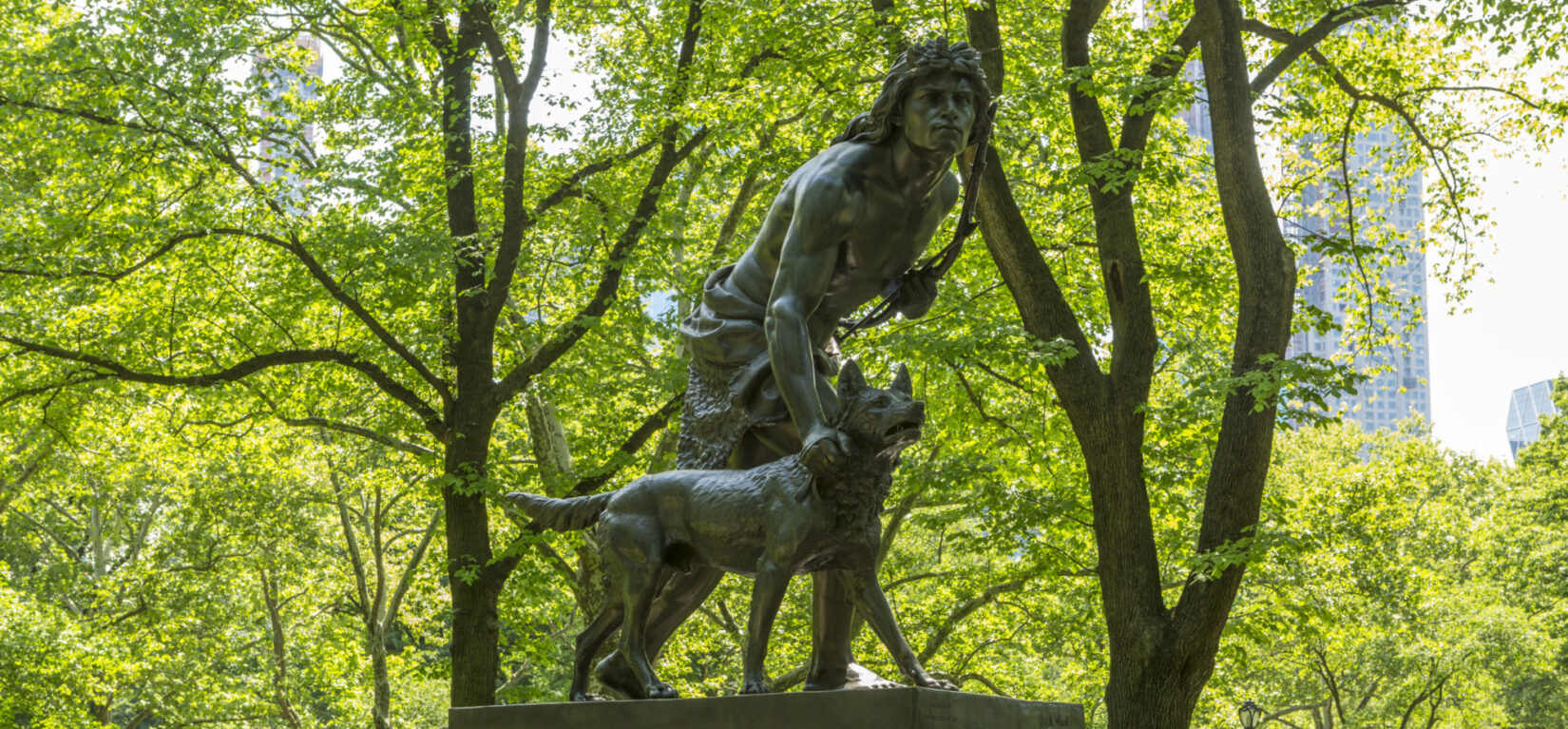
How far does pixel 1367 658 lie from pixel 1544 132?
15.1m

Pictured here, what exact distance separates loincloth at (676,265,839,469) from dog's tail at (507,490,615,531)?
404mm

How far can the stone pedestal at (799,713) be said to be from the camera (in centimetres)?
371

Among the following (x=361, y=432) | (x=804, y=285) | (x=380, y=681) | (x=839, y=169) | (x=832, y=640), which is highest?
(x=361, y=432)

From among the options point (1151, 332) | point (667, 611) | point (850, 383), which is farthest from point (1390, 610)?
point (850, 383)

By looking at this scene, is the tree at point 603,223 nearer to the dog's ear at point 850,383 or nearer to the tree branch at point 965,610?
the tree branch at point 965,610

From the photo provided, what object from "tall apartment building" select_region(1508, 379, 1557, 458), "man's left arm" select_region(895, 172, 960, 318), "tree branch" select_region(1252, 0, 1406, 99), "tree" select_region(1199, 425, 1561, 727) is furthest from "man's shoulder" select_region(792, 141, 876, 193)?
"tall apartment building" select_region(1508, 379, 1557, 458)

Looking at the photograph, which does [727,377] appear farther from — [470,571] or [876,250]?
[470,571]

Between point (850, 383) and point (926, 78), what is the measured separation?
3.57 feet

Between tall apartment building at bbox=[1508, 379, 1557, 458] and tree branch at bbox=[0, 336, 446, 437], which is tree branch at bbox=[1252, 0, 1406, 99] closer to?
tree branch at bbox=[0, 336, 446, 437]

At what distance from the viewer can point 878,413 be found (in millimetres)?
3979

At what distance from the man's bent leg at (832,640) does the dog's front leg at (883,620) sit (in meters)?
0.08

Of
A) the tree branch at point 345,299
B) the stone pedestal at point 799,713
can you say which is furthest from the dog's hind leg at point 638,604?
the tree branch at point 345,299

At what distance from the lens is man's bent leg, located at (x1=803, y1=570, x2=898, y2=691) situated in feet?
14.3

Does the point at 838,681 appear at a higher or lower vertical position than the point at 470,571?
lower
